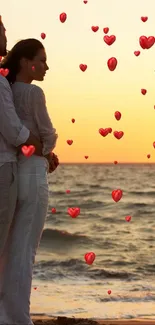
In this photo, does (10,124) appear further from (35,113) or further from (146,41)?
(146,41)

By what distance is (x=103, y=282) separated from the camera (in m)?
10.1

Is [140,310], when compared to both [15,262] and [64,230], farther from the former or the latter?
[64,230]

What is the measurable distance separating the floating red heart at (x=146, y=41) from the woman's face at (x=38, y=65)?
7.52ft

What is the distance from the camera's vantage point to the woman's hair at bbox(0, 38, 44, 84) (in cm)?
381

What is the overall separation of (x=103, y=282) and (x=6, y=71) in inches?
261

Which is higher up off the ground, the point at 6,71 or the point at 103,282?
the point at 6,71

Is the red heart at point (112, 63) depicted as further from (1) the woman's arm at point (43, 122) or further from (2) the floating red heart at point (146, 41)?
(1) the woman's arm at point (43, 122)

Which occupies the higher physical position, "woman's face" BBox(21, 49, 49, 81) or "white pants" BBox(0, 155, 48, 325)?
"woman's face" BBox(21, 49, 49, 81)

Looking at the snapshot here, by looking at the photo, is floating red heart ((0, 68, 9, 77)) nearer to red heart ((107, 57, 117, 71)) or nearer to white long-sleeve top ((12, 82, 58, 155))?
white long-sleeve top ((12, 82, 58, 155))

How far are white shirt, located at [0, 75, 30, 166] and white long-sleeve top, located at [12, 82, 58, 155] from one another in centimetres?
11

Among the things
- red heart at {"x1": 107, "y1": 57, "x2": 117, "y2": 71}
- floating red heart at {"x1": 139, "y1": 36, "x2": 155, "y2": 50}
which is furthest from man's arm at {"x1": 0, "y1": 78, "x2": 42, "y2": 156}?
red heart at {"x1": 107, "y1": 57, "x2": 117, "y2": 71}

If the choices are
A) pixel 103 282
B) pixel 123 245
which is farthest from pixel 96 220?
pixel 103 282

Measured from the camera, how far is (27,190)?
3.72 m

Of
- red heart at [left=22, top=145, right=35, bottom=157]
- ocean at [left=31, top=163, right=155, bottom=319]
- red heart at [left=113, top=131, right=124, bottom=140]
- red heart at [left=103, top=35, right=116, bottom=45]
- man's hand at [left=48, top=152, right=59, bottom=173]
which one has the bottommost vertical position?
ocean at [left=31, top=163, right=155, bottom=319]
